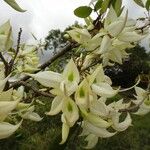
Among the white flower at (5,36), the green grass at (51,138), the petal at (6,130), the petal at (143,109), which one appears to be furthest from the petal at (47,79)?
the green grass at (51,138)

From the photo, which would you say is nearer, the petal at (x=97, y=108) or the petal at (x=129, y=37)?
the petal at (x=97, y=108)

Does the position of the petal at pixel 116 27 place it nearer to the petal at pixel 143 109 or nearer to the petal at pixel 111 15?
the petal at pixel 111 15

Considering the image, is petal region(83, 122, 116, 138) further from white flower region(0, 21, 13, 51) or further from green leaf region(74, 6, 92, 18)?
green leaf region(74, 6, 92, 18)

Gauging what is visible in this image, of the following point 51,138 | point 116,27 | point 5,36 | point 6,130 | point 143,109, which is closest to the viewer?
point 6,130

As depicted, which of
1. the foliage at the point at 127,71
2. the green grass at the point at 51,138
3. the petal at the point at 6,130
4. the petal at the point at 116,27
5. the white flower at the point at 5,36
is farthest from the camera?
the foliage at the point at 127,71

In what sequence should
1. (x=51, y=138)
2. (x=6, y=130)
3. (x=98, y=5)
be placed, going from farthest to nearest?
(x=51, y=138)
(x=98, y=5)
(x=6, y=130)

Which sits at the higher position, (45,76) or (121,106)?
(45,76)

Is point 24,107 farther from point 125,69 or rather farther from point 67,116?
point 125,69

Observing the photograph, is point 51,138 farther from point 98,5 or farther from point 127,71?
point 127,71

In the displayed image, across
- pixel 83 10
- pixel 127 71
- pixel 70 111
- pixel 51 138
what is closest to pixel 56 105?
pixel 70 111

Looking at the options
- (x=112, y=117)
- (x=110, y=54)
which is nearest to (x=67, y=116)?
(x=112, y=117)

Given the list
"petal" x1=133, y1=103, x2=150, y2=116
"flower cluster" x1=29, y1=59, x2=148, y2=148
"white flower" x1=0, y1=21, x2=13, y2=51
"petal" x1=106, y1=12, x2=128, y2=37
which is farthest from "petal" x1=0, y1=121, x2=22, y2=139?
"petal" x1=133, y1=103, x2=150, y2=116
